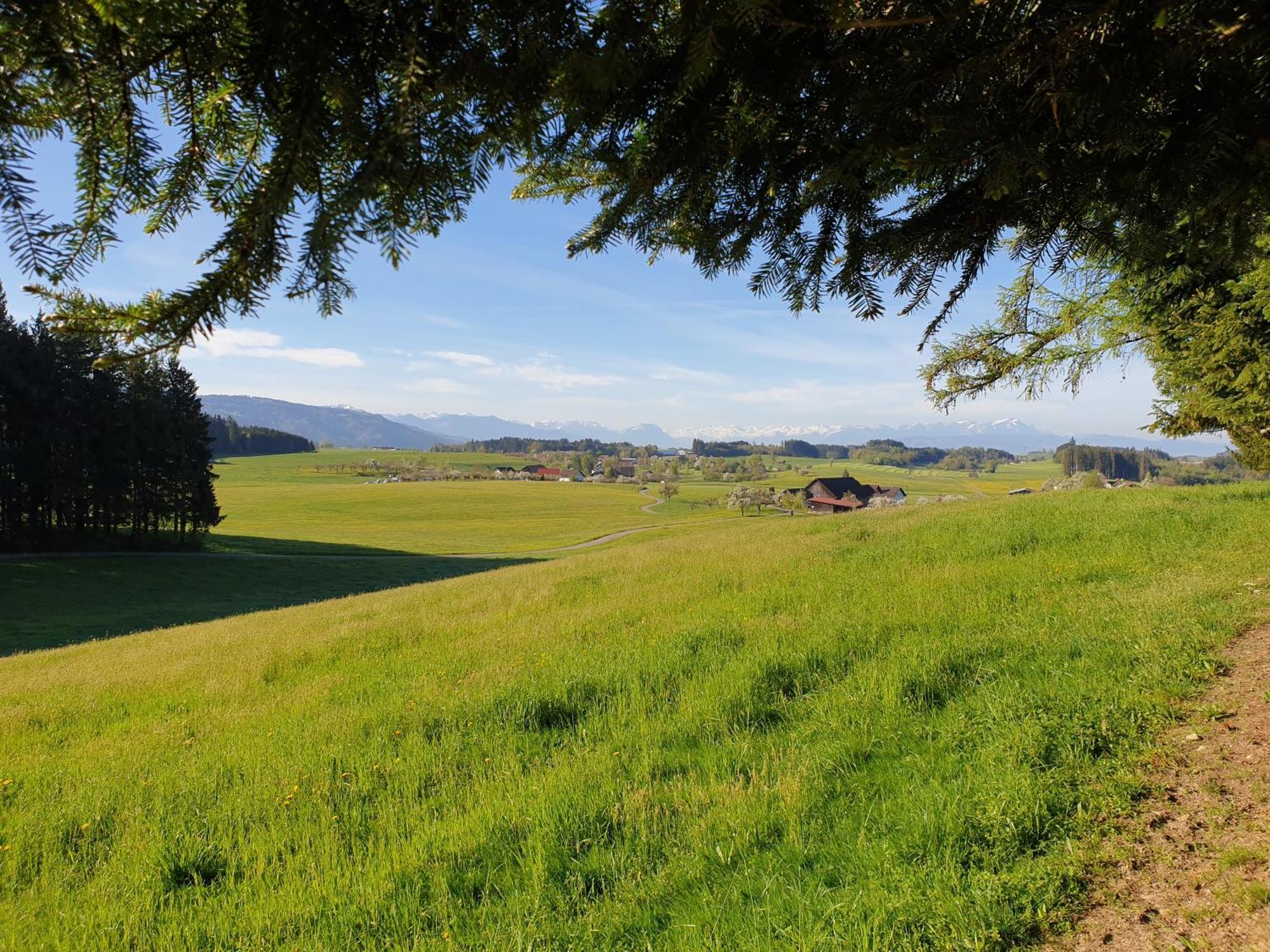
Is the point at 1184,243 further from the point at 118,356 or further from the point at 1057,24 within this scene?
the point at 118,356

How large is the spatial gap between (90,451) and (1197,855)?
54.0 meters

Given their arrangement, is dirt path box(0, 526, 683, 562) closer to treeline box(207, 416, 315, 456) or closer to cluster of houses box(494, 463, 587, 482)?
cluster of houses box(494, 463, 587, 482)

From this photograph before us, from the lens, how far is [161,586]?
34.0 meters

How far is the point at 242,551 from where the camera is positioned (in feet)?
160

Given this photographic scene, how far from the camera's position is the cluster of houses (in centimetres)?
14875

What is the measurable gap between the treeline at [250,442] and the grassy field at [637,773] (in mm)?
178907

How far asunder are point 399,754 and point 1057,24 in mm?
5683

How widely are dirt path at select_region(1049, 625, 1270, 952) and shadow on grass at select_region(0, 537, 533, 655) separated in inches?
1098

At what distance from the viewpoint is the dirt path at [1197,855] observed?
2434 mm

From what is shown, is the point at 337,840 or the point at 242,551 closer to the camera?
the point at 337,840

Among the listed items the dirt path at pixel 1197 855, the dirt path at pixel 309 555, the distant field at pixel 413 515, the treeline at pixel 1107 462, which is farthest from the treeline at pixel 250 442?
the treeline at pixel 1107 462

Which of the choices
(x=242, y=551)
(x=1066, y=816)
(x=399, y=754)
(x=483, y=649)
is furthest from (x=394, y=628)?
(x=242, y=551)

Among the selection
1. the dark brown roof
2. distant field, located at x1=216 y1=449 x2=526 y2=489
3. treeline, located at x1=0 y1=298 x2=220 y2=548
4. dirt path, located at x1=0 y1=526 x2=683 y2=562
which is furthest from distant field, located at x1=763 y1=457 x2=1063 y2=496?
treeline, located at x1=0 y1=298 x2=220 y2=548

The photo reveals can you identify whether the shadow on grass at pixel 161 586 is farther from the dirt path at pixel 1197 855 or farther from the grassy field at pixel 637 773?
the dirt path at pixel 1197 855
